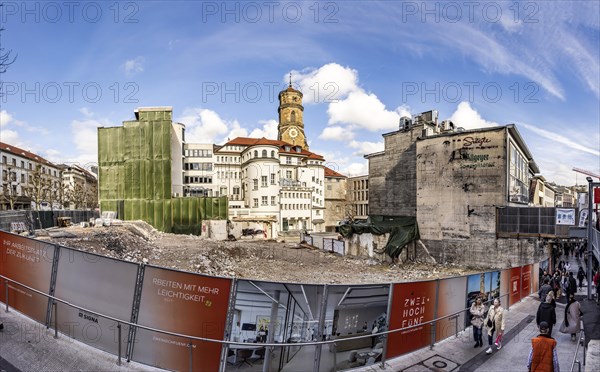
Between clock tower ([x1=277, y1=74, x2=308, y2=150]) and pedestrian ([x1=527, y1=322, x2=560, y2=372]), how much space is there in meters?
77.6

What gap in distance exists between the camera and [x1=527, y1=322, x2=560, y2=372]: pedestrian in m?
5.53

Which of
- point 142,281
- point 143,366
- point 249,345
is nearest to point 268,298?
point 249,345

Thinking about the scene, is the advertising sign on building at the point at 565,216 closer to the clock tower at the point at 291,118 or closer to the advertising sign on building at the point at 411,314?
the advertising sign on building at the point at 411,314

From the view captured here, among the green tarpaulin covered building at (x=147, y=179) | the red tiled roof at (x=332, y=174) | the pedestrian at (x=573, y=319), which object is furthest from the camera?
the red tiled roof at (x=332, y=174)

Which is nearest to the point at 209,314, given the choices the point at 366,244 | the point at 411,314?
the point at 411,314

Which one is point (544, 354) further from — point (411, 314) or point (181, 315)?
point (181, 315)

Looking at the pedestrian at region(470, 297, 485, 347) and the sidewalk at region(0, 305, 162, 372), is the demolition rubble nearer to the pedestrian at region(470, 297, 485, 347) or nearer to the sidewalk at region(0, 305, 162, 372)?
the pedestrian at region(470, 297, 485, 347)

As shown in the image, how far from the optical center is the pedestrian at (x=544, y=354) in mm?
5527

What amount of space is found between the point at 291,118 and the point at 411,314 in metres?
78.9

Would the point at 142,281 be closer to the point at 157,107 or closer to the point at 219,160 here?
the point at 157,107

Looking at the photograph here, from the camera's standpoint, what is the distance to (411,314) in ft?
23.9

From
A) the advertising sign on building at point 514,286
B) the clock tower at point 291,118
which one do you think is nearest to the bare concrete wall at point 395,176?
the advertising sign on building at point 514,286

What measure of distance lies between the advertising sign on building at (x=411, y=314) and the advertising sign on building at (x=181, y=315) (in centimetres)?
371

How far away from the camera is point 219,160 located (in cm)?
6375
